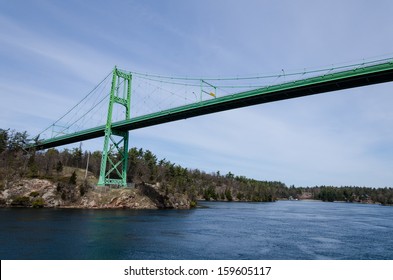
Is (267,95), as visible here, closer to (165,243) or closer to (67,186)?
(165,243)

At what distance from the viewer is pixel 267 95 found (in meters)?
45.6

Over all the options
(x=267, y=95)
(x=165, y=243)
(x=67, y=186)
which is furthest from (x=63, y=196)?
(x=267, y=95)

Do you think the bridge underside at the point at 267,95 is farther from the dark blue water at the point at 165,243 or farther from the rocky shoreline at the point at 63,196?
the dark blue water at the point at 165,243

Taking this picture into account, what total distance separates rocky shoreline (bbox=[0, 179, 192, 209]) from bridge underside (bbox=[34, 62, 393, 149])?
36.7 feet

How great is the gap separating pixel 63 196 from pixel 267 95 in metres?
40.9

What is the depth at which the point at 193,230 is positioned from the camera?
119 ft

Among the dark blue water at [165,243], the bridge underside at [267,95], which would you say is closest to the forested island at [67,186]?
the bridge underside at [267,95]

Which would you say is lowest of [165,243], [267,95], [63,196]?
[165,243]

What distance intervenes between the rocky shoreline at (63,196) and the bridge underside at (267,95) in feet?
36.7

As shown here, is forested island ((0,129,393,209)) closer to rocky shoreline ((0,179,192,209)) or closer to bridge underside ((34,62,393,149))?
rocky shoreline ((0,179,192,209))

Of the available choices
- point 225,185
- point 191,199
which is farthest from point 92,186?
point 225,185

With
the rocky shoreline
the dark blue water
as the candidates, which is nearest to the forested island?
the rocky shoreline

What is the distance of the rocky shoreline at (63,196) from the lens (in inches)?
2352

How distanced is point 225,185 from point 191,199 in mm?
89150
